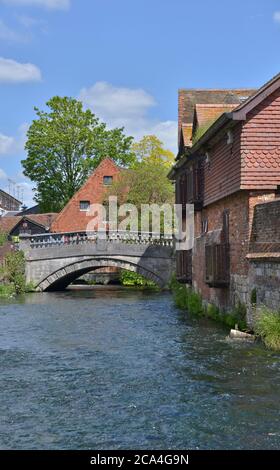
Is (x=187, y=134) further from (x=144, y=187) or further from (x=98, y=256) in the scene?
(x=144, y=187)

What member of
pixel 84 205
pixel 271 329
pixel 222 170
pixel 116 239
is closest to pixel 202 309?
pixel 222 170

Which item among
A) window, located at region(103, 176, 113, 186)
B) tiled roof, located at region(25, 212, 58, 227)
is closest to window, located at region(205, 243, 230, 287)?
window, located at region(103, 176, 113, 186)

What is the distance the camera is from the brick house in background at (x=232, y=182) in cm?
1502

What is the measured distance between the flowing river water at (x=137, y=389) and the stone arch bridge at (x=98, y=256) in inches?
614

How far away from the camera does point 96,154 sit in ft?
166

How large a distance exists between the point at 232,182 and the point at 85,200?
30.1m

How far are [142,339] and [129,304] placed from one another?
35.7 ft

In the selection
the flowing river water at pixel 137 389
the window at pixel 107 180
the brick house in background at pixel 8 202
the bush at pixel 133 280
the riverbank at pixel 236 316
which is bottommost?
the flowing river water at pixel 137 389

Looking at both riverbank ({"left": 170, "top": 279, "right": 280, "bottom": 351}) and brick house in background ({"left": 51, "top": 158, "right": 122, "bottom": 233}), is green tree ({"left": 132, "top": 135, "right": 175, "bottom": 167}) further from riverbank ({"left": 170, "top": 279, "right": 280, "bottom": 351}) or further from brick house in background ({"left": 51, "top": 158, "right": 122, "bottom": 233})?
riverbank ({"left": 170, "top": 279, "right": 280, "bottom": 351})

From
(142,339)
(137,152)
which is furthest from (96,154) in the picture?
(142,339)

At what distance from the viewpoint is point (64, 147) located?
4903 cm

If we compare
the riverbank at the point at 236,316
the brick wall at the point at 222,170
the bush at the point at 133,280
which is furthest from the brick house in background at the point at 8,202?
the brick wall at the point at 222,170

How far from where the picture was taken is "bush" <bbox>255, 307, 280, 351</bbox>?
42.2ft

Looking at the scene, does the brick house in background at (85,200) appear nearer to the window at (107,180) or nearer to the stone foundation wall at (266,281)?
the window at (107,180)
